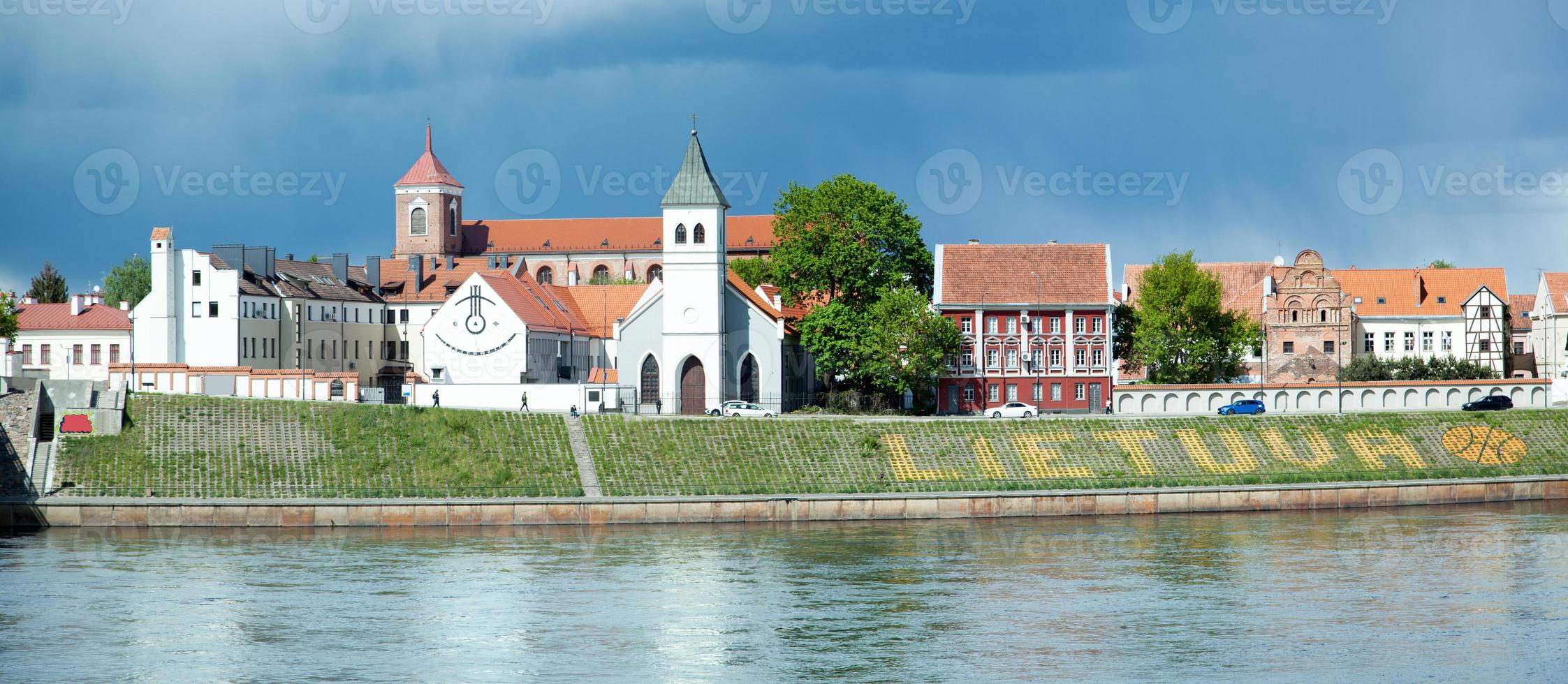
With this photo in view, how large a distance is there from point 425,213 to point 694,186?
62.9 metres

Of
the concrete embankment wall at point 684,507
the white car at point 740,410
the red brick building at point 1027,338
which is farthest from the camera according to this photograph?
the red brick building at point 1027,338

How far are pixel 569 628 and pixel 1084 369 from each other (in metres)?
49.0

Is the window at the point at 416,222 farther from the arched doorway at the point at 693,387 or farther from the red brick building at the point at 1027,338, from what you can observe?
the arched doorway at the point at 693,387

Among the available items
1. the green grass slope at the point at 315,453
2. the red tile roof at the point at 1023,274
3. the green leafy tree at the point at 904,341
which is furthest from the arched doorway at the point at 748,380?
the green grass slope at the point at 315,453

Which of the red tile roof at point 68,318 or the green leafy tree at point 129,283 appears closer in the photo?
the red tile roof at point 68,318

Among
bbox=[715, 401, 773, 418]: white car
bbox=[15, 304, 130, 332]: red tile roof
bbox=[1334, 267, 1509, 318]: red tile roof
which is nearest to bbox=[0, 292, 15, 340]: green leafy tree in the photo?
bbox=[15, 304, 130, 332]: red tile roof

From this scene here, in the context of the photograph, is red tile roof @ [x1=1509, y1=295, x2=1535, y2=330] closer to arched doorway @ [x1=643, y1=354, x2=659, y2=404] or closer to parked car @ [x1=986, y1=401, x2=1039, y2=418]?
parked car @ [x1=986, y1=401, x2=1039, y2=418]

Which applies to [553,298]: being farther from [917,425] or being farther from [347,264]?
[917,425]

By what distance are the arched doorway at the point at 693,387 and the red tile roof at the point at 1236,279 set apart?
35.7 m

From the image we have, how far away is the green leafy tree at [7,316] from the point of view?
268ft

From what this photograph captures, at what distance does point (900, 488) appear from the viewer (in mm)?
60969

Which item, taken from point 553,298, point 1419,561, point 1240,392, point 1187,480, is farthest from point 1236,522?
point 553,298

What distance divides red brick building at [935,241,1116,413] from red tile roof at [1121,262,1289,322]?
18.5 m

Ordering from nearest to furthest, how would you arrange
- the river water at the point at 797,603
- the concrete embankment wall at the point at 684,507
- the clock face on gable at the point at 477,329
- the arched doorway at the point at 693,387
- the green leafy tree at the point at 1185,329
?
the river water at the point at 797,603 → the concrete embankment wall at the point at 684,507 → the arched doorway at the point at 693,387 → the clock face on gable at the point at 477,329 → the green leafy tree at the point at 1185,329
